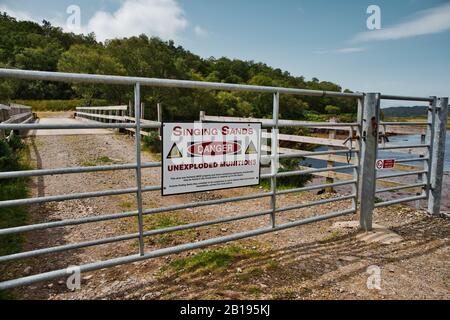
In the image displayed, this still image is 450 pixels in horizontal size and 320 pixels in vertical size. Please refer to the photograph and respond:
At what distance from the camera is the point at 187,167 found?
3.51 meters

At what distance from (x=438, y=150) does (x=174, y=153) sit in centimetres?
456

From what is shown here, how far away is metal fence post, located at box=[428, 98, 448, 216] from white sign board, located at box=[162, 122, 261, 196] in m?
3.50

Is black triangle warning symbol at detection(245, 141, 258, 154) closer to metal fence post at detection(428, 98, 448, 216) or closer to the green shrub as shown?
the green shrub

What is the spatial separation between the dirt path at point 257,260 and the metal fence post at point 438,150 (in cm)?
41

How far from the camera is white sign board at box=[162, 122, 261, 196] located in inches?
134

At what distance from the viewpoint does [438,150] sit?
18.4ft

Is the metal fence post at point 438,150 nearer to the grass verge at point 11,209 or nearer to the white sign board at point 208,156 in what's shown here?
the white sign board at point 208,156

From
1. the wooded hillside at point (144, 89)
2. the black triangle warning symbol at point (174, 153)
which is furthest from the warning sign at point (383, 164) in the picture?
the wooded hillside at point (144, 89)

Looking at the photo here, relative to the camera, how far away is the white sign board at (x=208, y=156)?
341cm

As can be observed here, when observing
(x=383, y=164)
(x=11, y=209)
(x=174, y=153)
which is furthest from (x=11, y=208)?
(x=383, y=164)

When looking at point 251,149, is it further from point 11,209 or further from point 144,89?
point 144,89

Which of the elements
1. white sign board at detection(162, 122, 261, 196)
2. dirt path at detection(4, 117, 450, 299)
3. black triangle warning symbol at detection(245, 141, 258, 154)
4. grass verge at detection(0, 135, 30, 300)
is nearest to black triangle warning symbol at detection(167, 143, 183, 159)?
white sign board at detection(162, 122, 261, 196)

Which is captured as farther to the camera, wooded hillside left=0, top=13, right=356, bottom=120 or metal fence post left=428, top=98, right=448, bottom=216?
wooded hillside left=0, top=13, right=356, bottom=120
